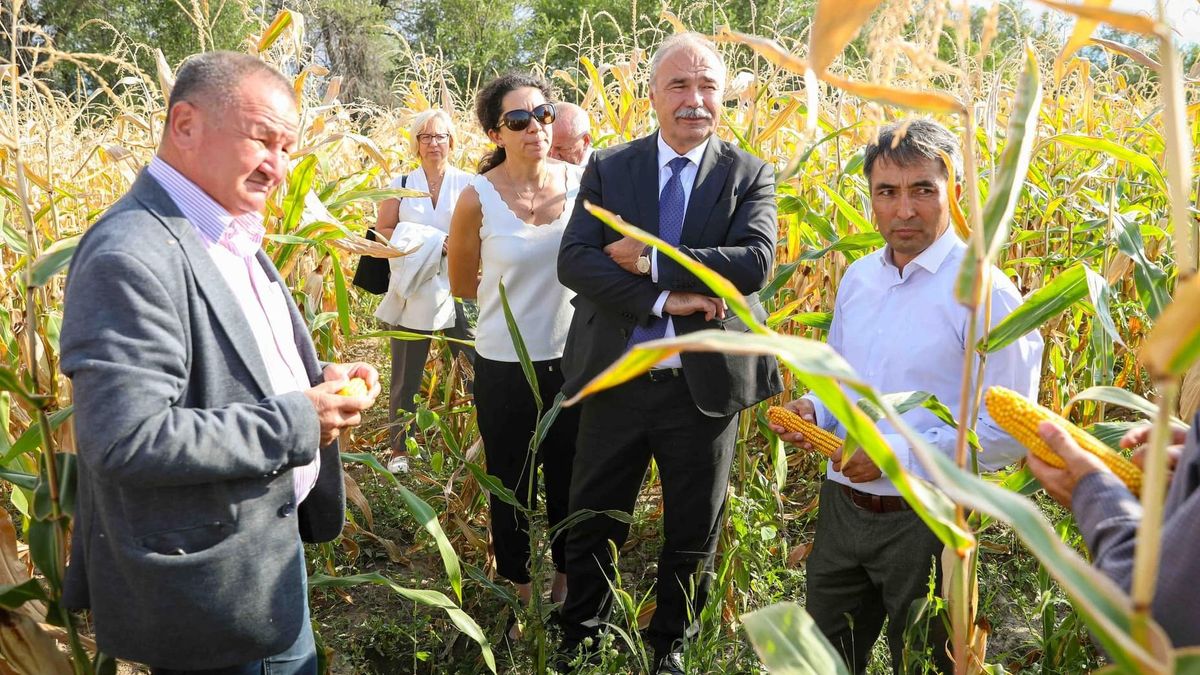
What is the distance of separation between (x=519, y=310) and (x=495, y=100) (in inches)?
29.6

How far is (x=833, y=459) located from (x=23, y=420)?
2.22 metres

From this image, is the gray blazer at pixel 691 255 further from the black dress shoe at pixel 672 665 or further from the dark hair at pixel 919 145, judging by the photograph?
the black dress shoe at pixel 672 665

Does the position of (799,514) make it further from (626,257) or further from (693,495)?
(626,257)

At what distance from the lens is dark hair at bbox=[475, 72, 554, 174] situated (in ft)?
10.4

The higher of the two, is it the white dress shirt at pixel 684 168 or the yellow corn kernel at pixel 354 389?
the white dress shirt at pixel 684 168

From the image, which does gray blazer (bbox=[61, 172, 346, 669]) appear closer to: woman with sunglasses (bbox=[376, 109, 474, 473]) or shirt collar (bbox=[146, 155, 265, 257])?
shirt collar (bbox=[146, 155, 265, 257])

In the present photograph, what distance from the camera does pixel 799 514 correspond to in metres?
3.35

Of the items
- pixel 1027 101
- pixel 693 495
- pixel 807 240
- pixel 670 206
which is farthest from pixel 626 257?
pixel 1027 101

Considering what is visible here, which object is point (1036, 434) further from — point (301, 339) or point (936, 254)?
point (301, 339)

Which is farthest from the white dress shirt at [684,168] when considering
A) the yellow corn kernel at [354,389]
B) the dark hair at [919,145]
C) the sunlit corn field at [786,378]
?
the yellow corn kernel at [354,389]

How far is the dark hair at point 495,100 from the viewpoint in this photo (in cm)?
316

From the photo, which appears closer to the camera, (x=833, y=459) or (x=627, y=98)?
(x=833, y=459)

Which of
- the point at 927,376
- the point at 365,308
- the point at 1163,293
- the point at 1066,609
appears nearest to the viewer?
the point at 927,376

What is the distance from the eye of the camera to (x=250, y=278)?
1.75m
